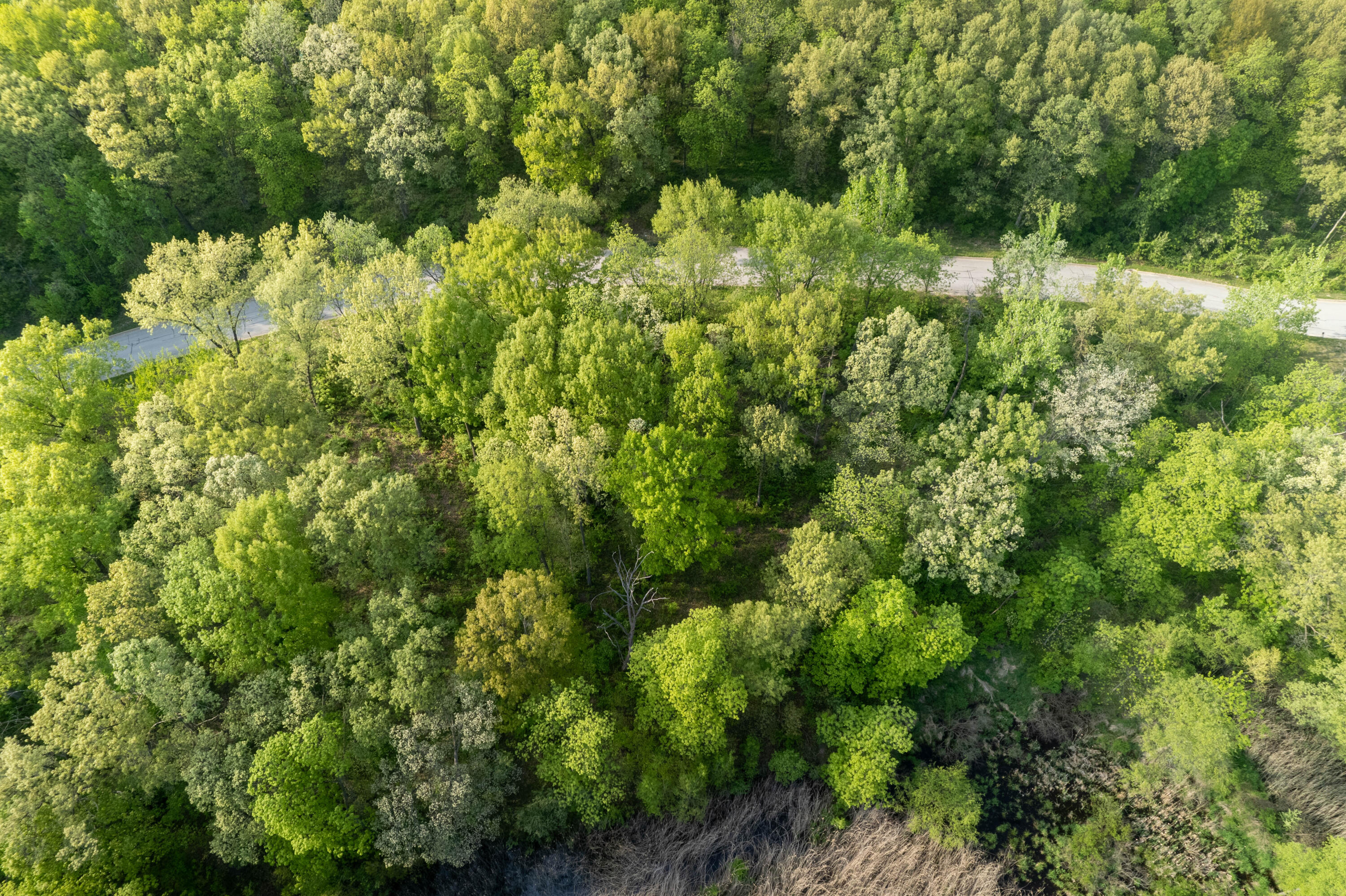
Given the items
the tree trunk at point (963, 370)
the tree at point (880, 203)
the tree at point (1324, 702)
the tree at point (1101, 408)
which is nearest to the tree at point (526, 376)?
the tree at point (880, 203)

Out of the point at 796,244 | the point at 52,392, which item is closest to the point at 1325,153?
the point at 796,244

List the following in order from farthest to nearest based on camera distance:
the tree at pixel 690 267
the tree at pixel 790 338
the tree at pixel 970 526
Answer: the tree at pixel 690 267
the tree at pixel 790 338
the tree at pixel 970 526

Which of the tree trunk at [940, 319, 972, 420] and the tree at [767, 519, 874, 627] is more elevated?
the tree trunk at [940, 319, 972, 420]

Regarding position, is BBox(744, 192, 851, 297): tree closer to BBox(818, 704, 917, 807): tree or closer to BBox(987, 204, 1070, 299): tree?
BBox(987, 204, 1070, 299): tree

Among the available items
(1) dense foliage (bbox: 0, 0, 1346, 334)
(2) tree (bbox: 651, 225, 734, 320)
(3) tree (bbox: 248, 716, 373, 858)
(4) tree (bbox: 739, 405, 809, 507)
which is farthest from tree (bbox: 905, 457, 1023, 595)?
(3) tree (bbox: 248, 716, 373, 858)

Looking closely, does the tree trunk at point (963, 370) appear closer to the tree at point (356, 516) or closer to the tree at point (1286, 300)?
the tree at point (1286, 300)

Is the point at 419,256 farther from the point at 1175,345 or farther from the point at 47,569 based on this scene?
the point at 1175,345
